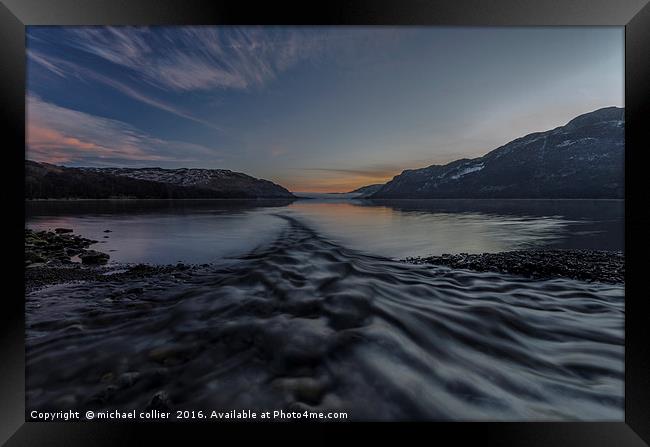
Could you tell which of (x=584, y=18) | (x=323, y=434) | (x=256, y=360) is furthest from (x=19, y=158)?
(x=584, y=18)

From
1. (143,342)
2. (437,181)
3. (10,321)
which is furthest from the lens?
(437,181)

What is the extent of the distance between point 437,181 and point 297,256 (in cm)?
12943

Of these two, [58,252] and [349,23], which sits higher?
[349,23]

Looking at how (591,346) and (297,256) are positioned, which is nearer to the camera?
(591,346)

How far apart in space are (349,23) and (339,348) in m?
4.79

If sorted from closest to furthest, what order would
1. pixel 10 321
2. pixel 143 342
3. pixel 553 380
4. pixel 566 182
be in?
pixel 10 321
pixel 553 380
pixel 143 342
pixel 566 182

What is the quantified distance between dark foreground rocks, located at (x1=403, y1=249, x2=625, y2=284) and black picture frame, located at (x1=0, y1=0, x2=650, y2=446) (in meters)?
4.85

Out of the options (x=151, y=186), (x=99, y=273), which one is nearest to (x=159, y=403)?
(x=99, y=273)

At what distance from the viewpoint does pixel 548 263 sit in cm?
821

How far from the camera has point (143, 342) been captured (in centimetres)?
405

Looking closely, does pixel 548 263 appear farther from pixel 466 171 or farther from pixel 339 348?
pixel 466 171

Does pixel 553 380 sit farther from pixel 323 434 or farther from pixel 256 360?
pixel 256 360

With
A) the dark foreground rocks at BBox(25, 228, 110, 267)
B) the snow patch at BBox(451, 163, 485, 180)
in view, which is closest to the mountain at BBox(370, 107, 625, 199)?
the snow patch at BBox(451, 163, 485, 180)

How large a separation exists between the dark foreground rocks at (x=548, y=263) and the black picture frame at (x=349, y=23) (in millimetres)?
4846
